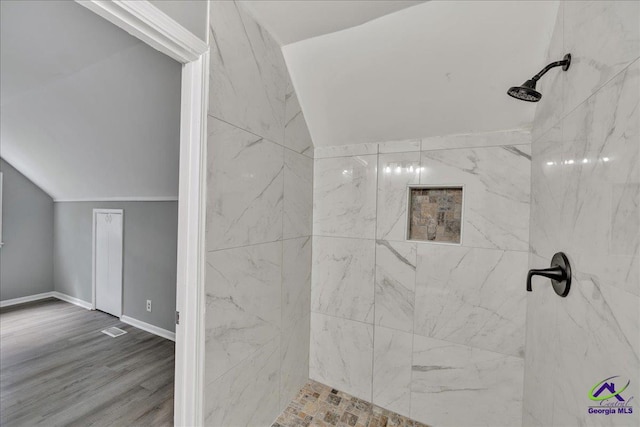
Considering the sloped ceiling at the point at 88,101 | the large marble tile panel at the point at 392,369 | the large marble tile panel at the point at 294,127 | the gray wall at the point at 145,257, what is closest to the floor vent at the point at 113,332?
the gray wall at the point at 145,257

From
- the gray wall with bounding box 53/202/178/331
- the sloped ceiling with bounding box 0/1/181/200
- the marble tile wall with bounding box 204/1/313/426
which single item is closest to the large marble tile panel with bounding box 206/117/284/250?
the marble tile wall with bounding box 204/1/313/426

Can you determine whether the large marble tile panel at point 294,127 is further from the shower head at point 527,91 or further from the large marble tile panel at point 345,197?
the shower head at point 527,91

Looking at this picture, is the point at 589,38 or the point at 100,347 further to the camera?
the point at 100,347

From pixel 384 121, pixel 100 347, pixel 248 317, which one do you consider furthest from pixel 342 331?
pixel 100 347

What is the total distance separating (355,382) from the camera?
1.82 meters

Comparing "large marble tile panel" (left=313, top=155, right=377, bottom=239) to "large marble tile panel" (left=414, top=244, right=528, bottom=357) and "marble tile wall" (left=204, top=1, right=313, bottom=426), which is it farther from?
"large marble tile panel" (left=414, top=244, right=528, bottom=357)

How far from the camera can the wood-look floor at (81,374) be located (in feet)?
5.81

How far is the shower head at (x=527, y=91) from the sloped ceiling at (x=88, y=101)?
1.75m

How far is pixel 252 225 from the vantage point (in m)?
1.35

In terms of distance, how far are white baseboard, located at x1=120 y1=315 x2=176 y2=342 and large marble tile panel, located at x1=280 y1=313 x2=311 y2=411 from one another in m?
1.69

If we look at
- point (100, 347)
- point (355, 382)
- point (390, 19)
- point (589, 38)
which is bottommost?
point (100, 347)

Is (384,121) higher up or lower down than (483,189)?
higher up

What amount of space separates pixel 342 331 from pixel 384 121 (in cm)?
145

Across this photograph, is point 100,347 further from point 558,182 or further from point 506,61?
point 506,61
